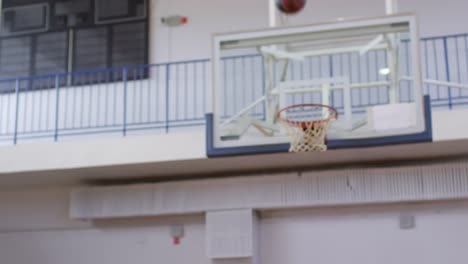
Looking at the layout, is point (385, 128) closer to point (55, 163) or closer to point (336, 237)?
point (336, 237)

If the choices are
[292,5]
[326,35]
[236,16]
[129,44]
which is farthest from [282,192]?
[129,44]

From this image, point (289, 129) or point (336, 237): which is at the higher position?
point (289, 129)

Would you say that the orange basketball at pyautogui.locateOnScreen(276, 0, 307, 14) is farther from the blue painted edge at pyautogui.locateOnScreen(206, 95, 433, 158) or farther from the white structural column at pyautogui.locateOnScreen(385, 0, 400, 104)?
the blue painted edge at pyautogui.locateOnScreen(206, 95, 433, 158)

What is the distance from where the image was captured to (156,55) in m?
12.8

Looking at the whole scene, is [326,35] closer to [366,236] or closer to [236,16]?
[366,236]

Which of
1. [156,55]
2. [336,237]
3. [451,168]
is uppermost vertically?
[156,55]

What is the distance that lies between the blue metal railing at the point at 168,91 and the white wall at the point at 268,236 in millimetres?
1378

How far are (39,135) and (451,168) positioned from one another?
7.25m

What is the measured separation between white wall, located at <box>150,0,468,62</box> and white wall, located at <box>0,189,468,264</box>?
2.97 meters

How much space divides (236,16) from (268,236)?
154 inches

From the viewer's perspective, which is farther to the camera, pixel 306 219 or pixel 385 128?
pixel 306 219

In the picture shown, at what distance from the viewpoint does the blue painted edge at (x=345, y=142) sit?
7.78m

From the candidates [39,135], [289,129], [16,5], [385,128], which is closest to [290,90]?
[289,129]

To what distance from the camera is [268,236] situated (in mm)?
11680
